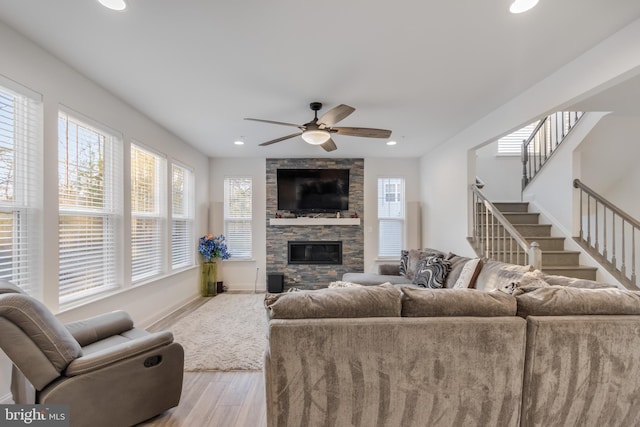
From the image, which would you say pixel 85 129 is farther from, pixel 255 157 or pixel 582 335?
pixel 582 335

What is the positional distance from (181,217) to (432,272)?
394 cm

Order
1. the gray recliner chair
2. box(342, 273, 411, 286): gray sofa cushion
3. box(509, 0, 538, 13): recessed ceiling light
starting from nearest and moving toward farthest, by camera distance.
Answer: the gray recliner chair, box(509, 0, 538, 13): recessed ceiling light, box(342, 273, 411, 286): gray sofa cushion

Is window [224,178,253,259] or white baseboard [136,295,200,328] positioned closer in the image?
white baseboard [136,295,200,328]

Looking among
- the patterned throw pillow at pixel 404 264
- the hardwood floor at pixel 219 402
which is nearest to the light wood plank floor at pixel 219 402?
the hardwood floor at pixel 219 402

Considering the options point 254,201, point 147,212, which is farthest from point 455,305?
point 254,201

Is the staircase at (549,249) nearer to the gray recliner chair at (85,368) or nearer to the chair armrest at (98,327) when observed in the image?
the gray recliner chair at (85,368)

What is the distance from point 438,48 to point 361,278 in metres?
2.96

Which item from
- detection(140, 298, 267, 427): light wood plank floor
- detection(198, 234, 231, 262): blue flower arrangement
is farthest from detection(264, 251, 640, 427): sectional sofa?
detection(198, 234, 231, 262): blue flower arrangement

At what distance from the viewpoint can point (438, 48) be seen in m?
2.22

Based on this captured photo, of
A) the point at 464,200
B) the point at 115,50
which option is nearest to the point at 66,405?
the point at 115,50

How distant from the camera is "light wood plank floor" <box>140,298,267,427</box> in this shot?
1.98 m

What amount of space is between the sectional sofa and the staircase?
2106 millimetres

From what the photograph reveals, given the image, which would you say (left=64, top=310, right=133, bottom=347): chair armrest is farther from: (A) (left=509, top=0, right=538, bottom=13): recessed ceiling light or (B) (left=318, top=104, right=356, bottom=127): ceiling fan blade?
(A) (left=509, top=0, right=538, bottom=13): recessed ceiling light

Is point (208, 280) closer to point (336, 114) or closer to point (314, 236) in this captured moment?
point (314, 236)
